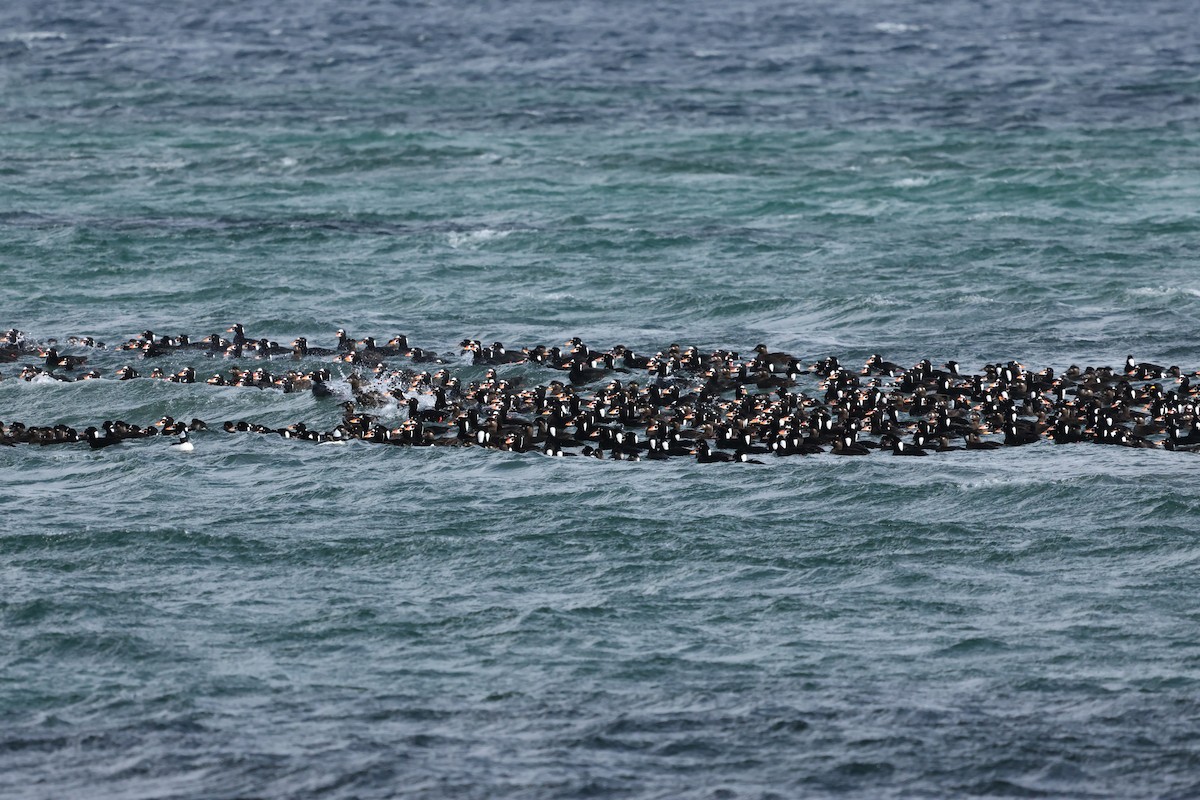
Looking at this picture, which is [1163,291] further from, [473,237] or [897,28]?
[897,28]

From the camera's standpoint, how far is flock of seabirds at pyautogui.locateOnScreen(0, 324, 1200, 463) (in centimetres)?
4375

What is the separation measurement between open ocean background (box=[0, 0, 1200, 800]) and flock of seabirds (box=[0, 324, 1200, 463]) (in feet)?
3.29

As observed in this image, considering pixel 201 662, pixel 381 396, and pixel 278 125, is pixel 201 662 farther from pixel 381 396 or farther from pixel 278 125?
pixel 278 125

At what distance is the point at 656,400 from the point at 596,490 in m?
5.84

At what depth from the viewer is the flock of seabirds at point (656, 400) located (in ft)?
144

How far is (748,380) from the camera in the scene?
159ft

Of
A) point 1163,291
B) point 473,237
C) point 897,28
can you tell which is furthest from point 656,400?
point 897,28

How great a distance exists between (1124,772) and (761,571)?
9617mm

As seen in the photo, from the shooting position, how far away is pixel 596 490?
4094 cm

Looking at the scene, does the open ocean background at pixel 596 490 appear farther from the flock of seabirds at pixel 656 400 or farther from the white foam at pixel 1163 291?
the flock of seabirds at pixel 656 400

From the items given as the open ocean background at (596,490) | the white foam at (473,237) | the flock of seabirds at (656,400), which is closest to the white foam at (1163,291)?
the open ocean background at (596,490)

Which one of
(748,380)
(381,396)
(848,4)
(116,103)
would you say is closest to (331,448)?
(381,396)

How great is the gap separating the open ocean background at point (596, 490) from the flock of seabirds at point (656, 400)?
1002mm

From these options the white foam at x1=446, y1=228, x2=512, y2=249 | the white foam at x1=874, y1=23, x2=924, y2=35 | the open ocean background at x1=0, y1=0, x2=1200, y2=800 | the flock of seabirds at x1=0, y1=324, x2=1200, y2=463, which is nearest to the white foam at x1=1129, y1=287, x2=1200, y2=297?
the open ocean background at x1=0, y1=0, x2=1200, y2=800
